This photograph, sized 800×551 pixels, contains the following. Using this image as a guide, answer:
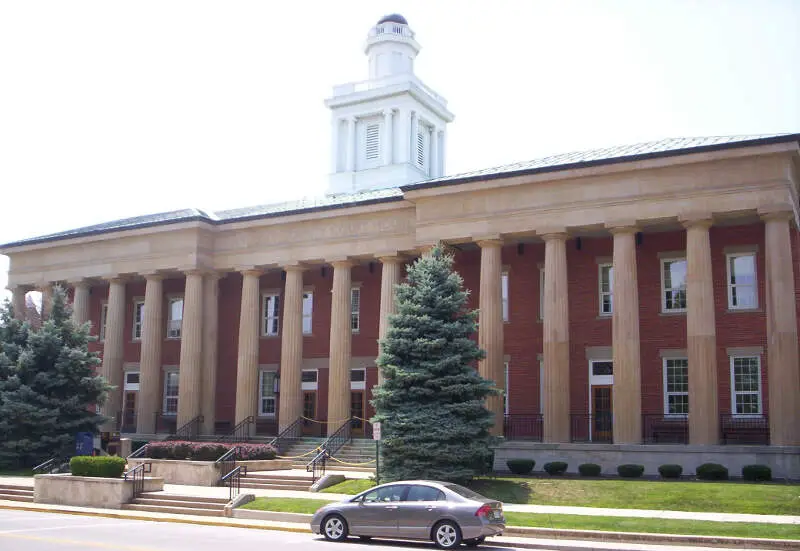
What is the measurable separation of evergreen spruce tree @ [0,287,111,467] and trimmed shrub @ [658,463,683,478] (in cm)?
2425

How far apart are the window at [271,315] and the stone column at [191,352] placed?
12.5ft

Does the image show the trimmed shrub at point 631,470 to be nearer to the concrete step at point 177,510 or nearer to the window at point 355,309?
the concrete step at point 177,510

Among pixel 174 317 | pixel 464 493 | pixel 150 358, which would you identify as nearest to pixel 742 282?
pixel 464 493

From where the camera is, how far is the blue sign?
125 feet

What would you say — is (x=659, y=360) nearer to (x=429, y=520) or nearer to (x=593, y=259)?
(x=593, y=259)

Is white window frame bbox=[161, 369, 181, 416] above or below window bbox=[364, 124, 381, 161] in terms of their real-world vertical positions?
below

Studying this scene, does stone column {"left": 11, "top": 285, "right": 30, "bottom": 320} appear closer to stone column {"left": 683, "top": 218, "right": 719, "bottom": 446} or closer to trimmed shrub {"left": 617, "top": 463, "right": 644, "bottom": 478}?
trimmed shrub {"left": 617, "top": 463, "right": 644, "bottom": 478}

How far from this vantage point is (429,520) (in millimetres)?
20188

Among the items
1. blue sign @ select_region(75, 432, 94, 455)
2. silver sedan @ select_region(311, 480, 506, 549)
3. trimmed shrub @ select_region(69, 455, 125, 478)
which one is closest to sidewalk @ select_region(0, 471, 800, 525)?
trimmed shrub @ select_region(69, 455, 125, 478)

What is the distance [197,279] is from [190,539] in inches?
985

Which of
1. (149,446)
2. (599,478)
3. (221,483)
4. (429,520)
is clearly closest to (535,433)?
(599,478)

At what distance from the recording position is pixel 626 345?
3306cm

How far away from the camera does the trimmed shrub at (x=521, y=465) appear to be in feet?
105

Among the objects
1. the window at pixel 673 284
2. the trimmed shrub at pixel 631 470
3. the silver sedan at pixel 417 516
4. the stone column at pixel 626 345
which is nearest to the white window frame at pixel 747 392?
the window at pixel 673 284
